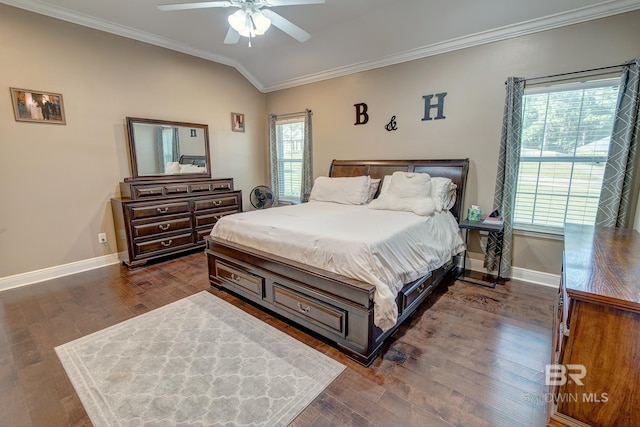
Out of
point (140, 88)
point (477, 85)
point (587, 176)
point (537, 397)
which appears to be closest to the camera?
point (537, 397)

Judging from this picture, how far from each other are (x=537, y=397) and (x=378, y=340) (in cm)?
91

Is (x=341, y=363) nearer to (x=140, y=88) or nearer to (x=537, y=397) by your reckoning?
(x=537, y=397)

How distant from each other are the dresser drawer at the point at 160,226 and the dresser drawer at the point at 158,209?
0.09m

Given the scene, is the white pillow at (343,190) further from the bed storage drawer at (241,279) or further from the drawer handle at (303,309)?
the drawer handle at (303,309)

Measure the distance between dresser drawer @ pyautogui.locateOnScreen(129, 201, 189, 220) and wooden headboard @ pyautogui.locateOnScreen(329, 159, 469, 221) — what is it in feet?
7.29

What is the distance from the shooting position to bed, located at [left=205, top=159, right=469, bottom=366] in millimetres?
1867

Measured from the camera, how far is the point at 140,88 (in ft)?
12.5

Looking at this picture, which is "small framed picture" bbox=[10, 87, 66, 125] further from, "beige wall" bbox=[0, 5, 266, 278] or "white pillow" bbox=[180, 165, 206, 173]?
"white pillow" bbox=[180, 165, 206, 173]

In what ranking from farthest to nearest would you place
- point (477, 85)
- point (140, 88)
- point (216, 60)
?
1. point (216, 60)
2. point (140, 88)
3. point (477, 85)

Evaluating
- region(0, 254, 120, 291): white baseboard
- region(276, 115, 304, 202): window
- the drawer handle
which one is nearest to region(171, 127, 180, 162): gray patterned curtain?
region(0, 254, 120, 291): white baseboard

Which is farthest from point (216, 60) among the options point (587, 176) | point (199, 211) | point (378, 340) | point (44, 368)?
point (587, 176)

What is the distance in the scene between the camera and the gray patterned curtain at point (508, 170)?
293 centimetres

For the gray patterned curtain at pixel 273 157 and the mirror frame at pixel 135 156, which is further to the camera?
the gray patterned curtain at pixel 273 157

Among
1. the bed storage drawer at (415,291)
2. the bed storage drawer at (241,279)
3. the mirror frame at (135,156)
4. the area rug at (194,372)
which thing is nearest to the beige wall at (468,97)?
the bed storage drawer at (415,291)
